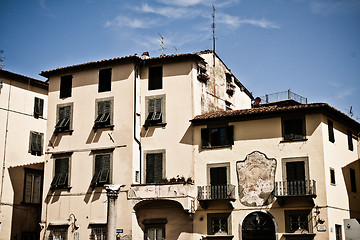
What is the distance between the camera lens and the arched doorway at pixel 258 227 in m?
33.8

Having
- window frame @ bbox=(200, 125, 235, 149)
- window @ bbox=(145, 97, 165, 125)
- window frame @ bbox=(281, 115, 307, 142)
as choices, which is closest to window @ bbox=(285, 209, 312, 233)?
window frame @ bbox=(281, 115, 307, 142)

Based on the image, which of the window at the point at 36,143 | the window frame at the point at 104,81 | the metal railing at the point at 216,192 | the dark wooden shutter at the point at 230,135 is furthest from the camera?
the window at the point at 36,143

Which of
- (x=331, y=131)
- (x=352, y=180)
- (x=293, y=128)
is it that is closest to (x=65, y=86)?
(x=293, y=128)

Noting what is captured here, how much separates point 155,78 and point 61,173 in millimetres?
9751

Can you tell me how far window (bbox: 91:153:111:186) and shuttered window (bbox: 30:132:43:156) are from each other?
23.4ft

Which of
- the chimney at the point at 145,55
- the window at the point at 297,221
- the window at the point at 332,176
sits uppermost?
the chimney at the point at 145,55

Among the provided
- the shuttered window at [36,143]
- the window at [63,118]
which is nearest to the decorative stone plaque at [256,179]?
the window at [63,118]

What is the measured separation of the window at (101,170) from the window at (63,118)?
11.7ft

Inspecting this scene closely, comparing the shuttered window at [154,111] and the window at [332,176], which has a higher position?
the shuttered window at [154,111]

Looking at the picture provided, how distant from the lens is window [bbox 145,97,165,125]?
3766 cm

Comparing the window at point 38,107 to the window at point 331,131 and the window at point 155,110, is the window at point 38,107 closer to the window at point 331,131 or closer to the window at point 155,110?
the window at point 155,110

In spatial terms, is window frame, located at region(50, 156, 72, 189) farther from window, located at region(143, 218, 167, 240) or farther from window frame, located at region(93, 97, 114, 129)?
window, located at region(143, 218, 167, 240)

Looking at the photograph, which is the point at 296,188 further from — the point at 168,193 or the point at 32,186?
the point at 32,186

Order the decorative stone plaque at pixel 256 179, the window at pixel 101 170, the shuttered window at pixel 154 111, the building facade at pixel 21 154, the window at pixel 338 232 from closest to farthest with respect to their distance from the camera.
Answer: the window at pixel 338 232 → the decorative stone plaque at pixel 256 179 → the window at pixel 101 170 → the shuttered window at pixel 154 111 → the building facade at pixel 21 154
